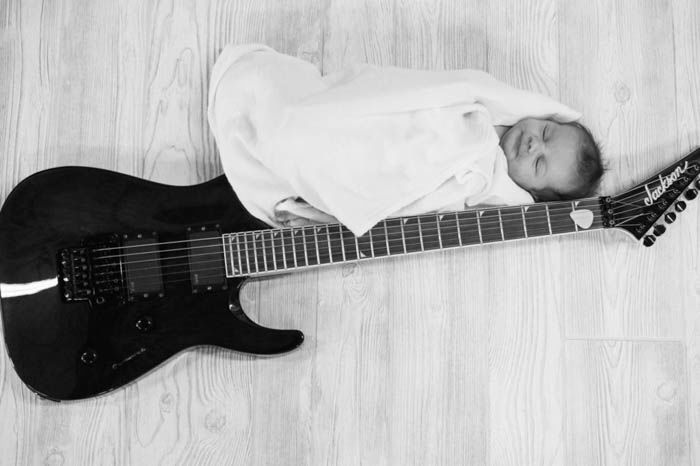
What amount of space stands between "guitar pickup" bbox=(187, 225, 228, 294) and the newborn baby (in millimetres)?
138

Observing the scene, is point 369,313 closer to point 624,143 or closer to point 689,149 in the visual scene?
point 624,143

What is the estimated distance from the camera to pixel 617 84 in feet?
4.08

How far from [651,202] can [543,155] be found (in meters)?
0.25

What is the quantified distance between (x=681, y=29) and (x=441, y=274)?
0.79m

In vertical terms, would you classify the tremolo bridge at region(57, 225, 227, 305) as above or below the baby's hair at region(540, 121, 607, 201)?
below

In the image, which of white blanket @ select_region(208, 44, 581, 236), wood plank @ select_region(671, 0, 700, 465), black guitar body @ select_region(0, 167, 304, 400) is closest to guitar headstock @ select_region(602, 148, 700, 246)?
wood plank @ select_region(671, 0, 700, 465)

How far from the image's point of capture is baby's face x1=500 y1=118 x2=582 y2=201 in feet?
3.54

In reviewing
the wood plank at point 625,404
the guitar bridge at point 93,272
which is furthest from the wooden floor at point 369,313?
the guitar bridge at point 93,272

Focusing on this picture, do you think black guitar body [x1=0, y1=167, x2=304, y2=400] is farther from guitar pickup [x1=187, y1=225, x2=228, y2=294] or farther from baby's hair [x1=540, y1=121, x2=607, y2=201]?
baby's hair [x1=540, y1=121, x2=607, y2=201]

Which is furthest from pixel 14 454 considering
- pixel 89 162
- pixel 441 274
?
pixel 441 274

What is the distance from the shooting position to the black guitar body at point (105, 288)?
99 cm

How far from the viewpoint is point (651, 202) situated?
1128 mm

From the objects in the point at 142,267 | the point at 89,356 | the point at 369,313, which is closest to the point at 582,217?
the point at 369,313

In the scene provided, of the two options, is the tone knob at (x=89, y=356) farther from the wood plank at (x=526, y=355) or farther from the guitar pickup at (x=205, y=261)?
the wood plank at (x=526, y=355)
